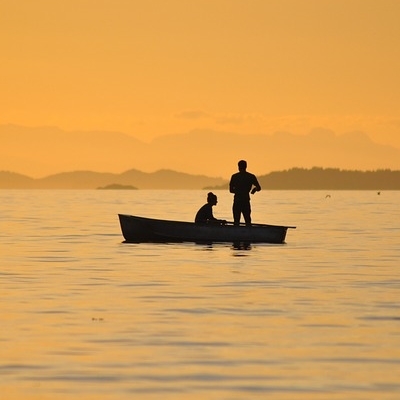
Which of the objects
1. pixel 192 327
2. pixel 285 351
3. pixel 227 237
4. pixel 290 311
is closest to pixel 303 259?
pixel 227 237

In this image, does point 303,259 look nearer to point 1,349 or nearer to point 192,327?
point 192,327

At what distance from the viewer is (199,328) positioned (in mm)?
19250

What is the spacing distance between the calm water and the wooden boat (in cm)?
447

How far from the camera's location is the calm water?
47.7 ft

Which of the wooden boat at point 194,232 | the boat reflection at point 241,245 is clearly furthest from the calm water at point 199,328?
the wooden boat at point 194,232

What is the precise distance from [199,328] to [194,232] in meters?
22.2

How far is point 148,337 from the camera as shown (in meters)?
18.2

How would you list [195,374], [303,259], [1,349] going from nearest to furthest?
[195,374] → [1,349] → [303,259]

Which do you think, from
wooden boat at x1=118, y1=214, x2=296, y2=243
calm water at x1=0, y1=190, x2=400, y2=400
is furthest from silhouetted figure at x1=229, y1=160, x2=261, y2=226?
calm water at x1=0, y1=190, x2=400, y2=400

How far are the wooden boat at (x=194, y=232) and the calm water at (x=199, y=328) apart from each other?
4.47 metres

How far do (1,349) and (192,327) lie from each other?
3.58 meters

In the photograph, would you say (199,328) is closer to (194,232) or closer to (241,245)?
(194,232)

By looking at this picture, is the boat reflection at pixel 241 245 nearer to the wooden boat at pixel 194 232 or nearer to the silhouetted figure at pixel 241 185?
the wooden boat at pixel 194 232

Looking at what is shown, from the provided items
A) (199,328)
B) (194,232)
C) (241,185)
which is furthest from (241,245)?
(199,328)
